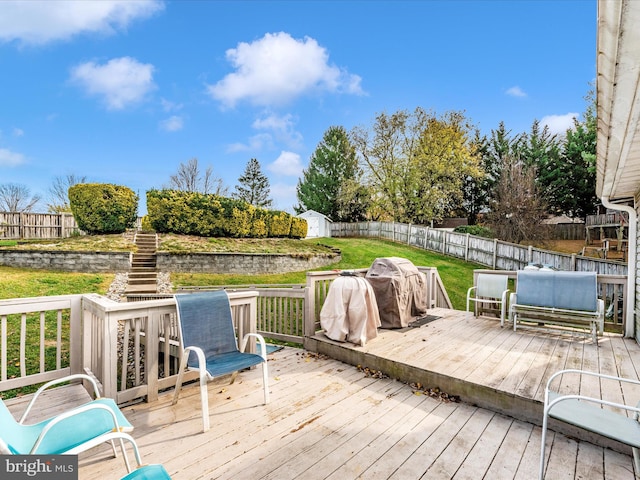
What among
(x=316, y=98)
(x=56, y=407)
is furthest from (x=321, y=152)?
(x=56, y=407)

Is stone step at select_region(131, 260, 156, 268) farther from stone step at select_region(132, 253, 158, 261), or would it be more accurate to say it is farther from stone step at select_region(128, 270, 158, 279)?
stone step at select_region(128, 270, 158, 279)

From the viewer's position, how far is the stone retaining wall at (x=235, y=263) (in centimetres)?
1040

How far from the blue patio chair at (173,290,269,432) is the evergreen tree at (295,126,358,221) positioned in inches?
961

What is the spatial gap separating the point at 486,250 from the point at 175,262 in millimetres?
13096

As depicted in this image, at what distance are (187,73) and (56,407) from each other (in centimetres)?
1683

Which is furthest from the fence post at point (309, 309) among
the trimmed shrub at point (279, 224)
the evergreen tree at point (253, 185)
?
the evergreen tree at point (253, 185)

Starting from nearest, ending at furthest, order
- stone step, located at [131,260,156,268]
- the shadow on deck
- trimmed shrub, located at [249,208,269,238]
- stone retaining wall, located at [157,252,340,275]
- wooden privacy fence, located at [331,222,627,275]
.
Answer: the shadow on deck
wooden privacy fence, located at [331,222,627,275]
stone step, located at [131,260,156,268]
stone retaining wall, located at [157,252,340,275]
trimmed shrub, located at [249,208,269,238]

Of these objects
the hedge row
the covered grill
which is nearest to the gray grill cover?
the covered grill

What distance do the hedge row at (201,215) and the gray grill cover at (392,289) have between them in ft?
31.8

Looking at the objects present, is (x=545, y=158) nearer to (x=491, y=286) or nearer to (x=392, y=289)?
(x=491, y=286)

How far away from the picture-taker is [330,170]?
27703mm

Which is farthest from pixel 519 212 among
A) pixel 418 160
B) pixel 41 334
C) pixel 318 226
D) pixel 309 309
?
pixel 41 334

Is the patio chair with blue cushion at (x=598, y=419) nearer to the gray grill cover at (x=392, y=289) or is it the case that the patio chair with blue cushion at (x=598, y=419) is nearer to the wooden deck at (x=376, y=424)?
the wooden deck at (x=376, y=424)

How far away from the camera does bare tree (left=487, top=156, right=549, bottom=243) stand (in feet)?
52.4
